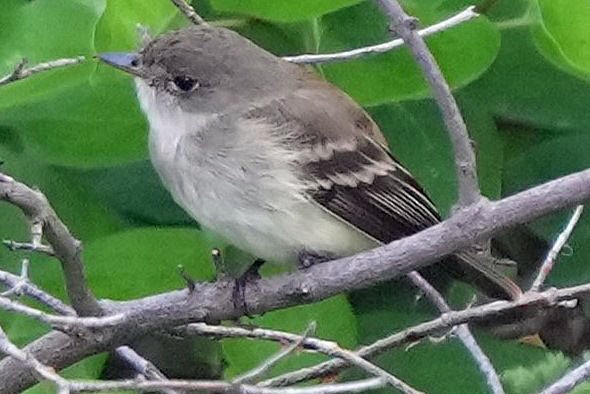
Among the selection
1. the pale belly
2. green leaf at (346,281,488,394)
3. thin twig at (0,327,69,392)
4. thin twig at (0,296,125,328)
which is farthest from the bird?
thin twig at (0,327,69,392)

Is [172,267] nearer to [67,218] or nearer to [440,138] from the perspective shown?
[67,218]

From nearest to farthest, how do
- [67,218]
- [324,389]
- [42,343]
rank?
[324,389] → [42,343] → [67,218]

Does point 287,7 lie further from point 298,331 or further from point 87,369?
point 87,369

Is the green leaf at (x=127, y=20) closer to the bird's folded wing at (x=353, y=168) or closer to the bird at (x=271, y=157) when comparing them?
the bird at (x=271, y=157)

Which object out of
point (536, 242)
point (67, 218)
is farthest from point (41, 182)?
point (536, 242)

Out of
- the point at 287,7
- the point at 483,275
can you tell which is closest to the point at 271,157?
the point at 287,7

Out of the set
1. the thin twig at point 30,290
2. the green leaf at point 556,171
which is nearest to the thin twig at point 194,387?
the thin twig at point 30,290

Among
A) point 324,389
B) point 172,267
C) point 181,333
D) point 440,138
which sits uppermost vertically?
point 440,138
